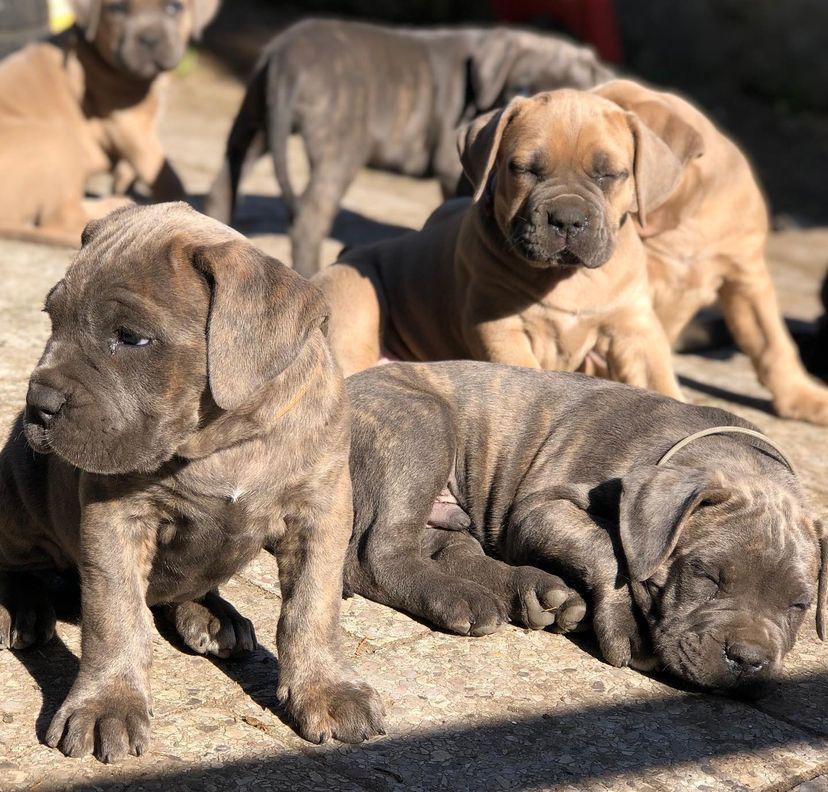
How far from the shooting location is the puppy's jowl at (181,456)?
306 cm

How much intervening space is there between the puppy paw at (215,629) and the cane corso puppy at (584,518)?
2.02 feet

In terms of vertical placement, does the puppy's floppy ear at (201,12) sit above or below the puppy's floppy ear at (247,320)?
below

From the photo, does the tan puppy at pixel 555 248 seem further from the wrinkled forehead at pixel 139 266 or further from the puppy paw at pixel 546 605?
the wrinkled forehead at pixel 139 266

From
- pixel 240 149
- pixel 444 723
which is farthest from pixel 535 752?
pixel 240 149

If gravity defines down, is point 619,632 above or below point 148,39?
below

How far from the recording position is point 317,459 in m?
3.36

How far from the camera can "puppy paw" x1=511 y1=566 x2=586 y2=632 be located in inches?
158

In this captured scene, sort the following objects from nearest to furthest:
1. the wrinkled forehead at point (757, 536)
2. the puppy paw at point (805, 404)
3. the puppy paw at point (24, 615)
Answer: the puppy paw at point (24, 615) → the wrinkled forehead at point (757, 536) → the puppy paw at point (805, 404)

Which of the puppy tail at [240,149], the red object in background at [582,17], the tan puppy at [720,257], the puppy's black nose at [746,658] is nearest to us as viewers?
the puppy's black nose at [746,658]

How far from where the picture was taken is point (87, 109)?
8.83 meters

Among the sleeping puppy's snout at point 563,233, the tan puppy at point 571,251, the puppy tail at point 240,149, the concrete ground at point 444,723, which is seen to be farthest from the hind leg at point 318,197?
the concrete ground at point 444,723

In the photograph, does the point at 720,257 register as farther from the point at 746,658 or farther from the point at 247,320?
the point at 247,320

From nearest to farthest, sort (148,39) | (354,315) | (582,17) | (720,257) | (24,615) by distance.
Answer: (24,615) < (354,315) < (720,257) < (148,39) < (582,17)

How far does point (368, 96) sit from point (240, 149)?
92 cm
